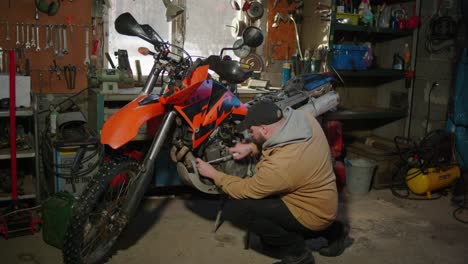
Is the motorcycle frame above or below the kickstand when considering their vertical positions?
above

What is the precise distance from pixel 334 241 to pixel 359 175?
1.35 meters

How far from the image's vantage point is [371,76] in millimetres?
4738

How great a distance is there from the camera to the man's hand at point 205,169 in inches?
103

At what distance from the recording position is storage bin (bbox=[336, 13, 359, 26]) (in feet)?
14.1

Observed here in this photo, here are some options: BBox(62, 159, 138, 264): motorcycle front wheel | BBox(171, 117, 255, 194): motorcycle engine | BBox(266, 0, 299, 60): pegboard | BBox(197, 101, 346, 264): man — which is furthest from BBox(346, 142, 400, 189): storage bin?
BBox(62, 159, 138, 264): motorcycle front wheel

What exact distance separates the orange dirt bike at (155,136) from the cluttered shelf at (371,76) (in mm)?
1890

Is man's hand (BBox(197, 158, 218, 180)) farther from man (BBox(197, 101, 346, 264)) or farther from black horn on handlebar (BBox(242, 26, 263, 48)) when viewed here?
black horn on handlebar (BBox(242, 26, 263, 48))

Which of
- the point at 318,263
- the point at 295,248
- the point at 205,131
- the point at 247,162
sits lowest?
the point at 318,263

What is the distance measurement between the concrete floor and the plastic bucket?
0.65 feet

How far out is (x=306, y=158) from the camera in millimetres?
2402

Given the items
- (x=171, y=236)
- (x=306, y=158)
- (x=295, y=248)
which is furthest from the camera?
(x=171, y=236)

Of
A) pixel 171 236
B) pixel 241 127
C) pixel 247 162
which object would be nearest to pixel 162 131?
pixel 241 127

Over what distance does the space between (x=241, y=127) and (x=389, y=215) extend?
182 cm

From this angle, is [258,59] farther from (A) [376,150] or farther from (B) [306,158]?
(B) [306,158]
